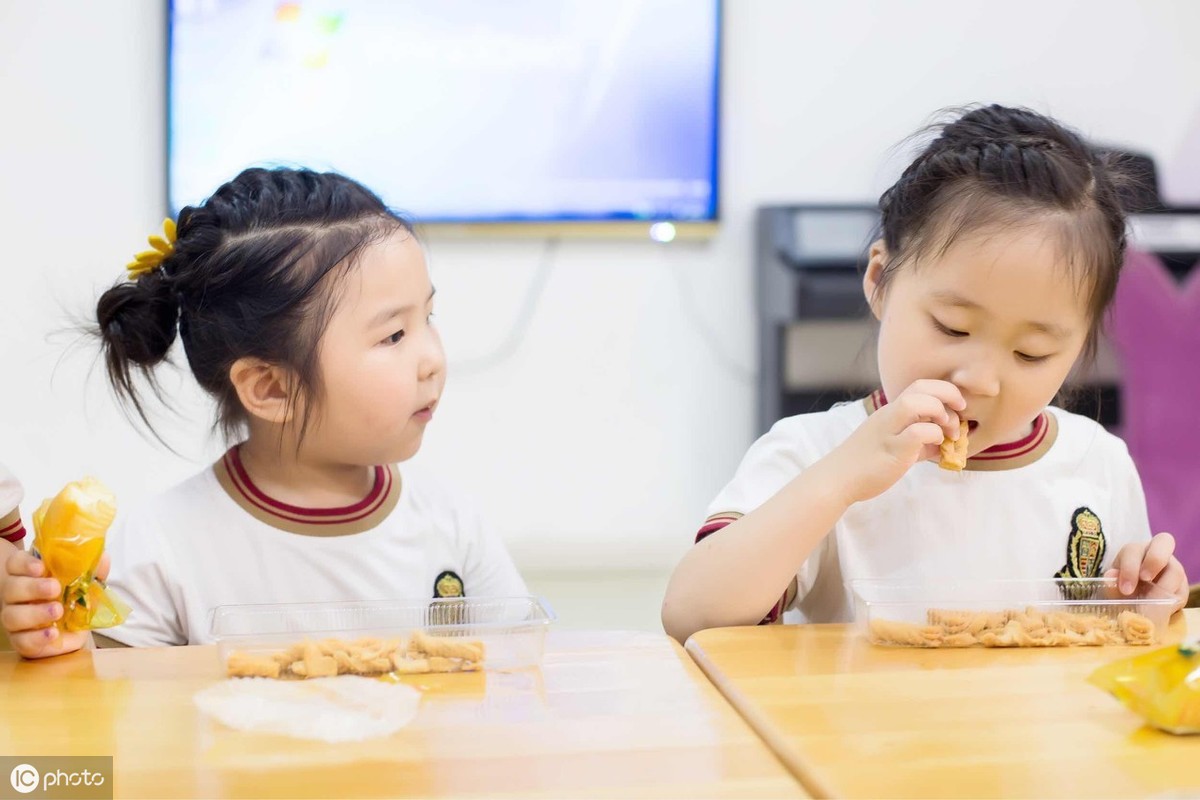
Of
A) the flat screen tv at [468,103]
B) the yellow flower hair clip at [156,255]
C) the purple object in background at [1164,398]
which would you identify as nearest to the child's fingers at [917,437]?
the yellow flower hair clip at [156,255]

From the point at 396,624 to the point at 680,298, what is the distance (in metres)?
2.24

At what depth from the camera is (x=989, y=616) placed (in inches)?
34.5

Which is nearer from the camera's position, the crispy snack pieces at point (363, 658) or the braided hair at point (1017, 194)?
the crispy snack pieces at point (363, 658)

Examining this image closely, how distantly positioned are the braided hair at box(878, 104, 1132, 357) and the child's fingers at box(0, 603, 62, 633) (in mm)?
762

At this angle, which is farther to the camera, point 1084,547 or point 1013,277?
point 1084,547

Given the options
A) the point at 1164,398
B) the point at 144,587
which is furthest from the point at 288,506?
the point at 1164,398

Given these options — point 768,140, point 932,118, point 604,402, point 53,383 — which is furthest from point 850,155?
point 53,383

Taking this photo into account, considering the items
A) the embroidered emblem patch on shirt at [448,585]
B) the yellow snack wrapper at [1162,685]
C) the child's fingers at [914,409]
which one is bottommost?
the embroidered emblem patch on shirt at [448,585]

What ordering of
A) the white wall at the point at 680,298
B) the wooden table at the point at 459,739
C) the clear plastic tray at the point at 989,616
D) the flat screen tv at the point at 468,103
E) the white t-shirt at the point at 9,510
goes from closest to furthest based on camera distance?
1. the wooden table at the point at 459,739
2. the clear plastic tray at the point at 989,616
3. the white t-shirt at the point at 9,510
4. the flat screen tv at the point at 468,103
5. the white wall at the point at 680,298

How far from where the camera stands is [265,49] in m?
2.81

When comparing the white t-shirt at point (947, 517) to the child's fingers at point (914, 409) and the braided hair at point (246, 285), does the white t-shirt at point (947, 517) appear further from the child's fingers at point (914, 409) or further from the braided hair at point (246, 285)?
the braided hair at point (246, 285)

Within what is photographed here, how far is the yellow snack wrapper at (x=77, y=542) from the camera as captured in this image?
2.85 feet

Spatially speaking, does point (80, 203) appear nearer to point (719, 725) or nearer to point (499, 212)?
point (499, 212)

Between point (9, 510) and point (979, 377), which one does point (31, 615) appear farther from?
point (979, 377)
